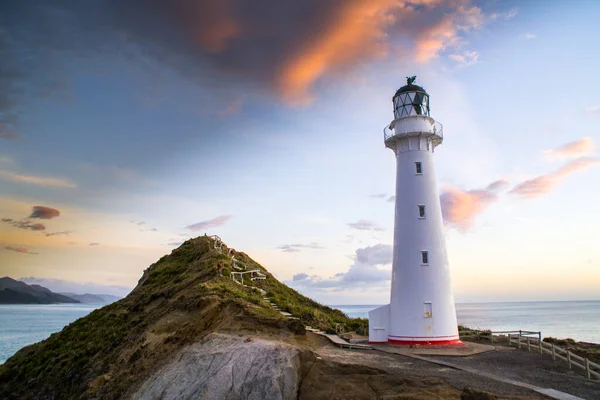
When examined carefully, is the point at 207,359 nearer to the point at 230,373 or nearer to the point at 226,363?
the point at 226,363

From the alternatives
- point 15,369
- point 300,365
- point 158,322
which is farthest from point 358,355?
point 15,369

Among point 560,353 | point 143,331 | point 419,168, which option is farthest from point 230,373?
point 560,353

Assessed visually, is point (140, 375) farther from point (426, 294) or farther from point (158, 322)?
point (426, 294)

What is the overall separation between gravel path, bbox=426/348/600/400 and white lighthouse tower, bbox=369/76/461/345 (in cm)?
283

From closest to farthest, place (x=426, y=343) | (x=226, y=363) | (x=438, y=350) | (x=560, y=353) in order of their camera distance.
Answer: (x=226, y=363) → (x=438, y=350) → (x=560, y=353) → (x=426, y=343)

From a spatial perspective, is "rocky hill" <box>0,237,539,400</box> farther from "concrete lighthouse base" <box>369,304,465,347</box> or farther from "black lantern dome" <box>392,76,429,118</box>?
"black lantern dome" <box>392,76,429,118</box>

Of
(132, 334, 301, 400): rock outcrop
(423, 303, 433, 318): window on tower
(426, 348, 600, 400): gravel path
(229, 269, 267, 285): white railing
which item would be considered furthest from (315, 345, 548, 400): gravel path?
(229, 269, 267, 285): white railing

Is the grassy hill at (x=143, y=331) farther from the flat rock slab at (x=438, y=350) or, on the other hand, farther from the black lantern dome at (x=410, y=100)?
the black lantern dome at (x=410, y=100)

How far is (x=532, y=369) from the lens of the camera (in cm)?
1659

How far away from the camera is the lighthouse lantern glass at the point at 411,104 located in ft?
76.7

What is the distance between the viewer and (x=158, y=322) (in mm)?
20547

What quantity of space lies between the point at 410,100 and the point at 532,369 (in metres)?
14.0

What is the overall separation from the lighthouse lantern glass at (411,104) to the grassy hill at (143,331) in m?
12.2

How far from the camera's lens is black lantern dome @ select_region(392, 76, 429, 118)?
23406 mm
